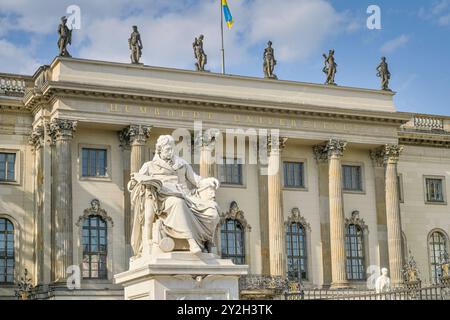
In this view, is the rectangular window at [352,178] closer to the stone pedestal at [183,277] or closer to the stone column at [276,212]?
the stone column at [276,212]

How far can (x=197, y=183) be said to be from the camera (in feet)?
51.1

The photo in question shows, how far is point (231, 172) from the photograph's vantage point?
48.9 metres

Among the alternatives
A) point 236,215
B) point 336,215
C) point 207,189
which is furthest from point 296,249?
point 207,189

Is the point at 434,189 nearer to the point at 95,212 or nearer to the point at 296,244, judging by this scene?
the point at 296,244

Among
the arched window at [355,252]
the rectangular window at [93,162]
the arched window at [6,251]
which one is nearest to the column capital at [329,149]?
the arched window at [355,252]

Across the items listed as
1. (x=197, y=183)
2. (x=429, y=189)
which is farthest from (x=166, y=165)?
(x=429, y=189)

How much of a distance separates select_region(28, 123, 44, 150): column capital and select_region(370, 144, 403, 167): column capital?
17.6m

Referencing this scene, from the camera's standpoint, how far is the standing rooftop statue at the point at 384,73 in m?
53.0

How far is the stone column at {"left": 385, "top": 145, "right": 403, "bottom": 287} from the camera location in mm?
50375

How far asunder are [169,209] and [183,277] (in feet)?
3.63

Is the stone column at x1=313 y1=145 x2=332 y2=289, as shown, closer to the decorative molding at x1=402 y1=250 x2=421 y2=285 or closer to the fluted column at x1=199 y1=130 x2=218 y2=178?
the decorative molding at x1=402 y1=250 x2=421 y2=285

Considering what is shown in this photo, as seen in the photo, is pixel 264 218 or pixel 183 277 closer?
pixel 183 277

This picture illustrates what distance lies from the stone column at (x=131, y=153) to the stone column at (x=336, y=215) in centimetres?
989

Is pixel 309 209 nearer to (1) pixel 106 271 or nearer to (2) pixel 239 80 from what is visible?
(2) pixel 239 80
